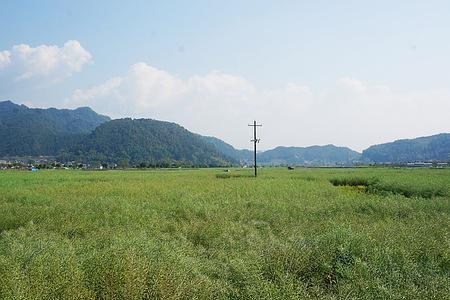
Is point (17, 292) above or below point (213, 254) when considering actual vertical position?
above

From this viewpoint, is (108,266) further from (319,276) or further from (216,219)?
(216,219)

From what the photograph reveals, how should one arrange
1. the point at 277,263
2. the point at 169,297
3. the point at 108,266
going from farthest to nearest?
the point at 277,263 < the point at 108,266 < the point at 169,297

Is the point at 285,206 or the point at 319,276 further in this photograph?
the point at 285,206

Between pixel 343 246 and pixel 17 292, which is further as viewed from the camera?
pixel 343 246

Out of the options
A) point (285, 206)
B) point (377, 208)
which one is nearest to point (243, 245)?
point (285, 206)

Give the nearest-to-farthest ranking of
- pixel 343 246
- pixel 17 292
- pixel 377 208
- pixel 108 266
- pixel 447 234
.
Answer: pixel 17 292 < pixel 108 266 < pixel 343 246 < pixel 447 234 < pixel 377 208

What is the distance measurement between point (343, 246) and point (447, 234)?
3.29m

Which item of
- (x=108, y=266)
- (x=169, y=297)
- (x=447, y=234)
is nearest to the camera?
(x=169, y=297)

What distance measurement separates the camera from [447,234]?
949 cm

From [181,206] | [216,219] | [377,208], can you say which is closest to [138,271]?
[216,219]

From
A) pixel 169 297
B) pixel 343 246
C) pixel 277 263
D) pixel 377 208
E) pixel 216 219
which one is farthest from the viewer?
pixel 377 208

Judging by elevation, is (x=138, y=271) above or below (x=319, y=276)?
above

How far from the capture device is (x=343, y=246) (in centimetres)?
850

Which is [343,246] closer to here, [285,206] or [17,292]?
[17,292]
